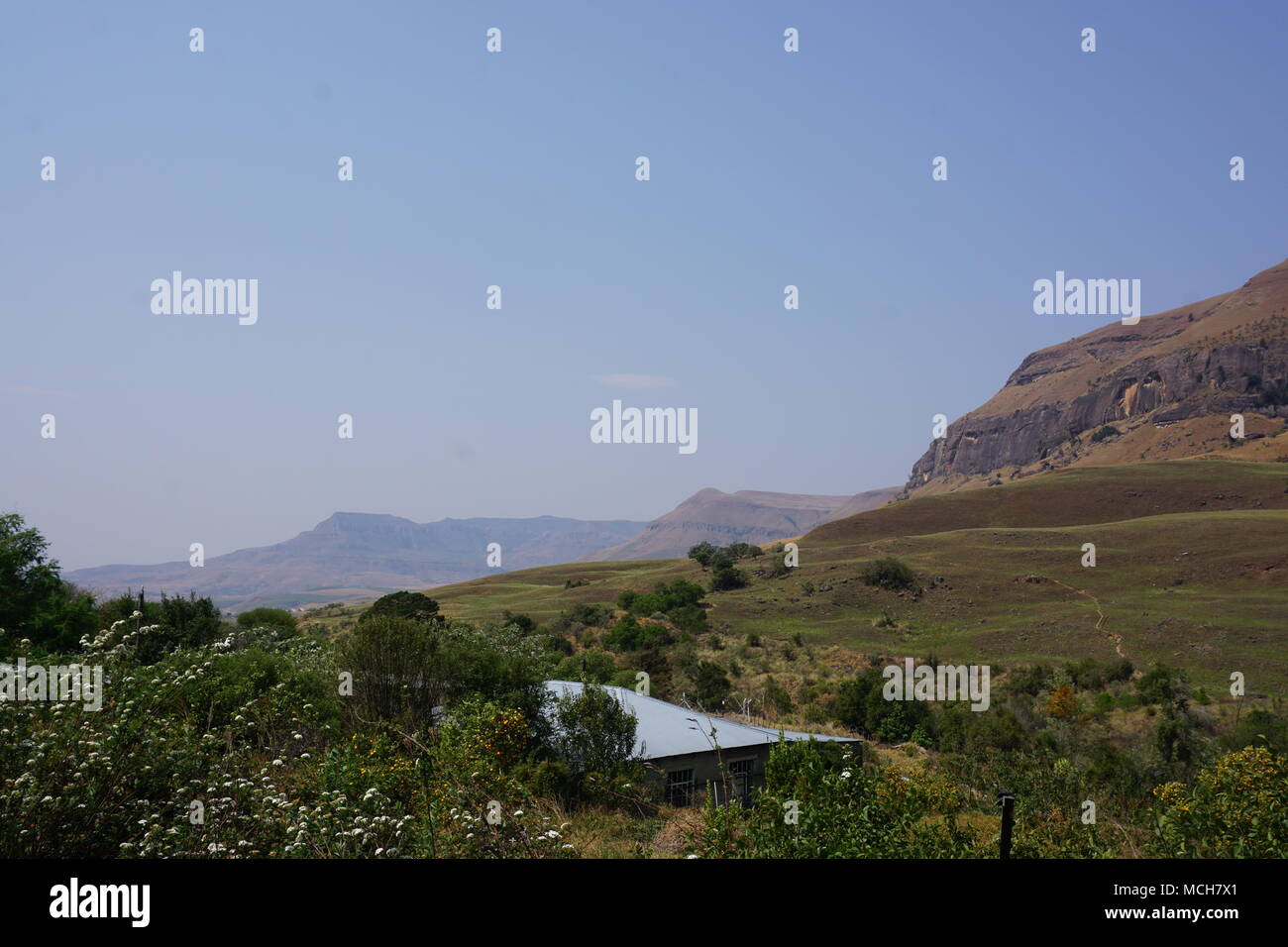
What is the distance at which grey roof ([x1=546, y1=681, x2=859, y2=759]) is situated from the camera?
19406 mm

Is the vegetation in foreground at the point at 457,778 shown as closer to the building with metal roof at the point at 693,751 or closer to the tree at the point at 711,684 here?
the building with metal roof at the point at 693,751

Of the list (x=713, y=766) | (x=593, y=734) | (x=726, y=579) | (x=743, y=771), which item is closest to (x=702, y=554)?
(x=726, y=579)

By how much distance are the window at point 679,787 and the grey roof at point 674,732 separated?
0.48m

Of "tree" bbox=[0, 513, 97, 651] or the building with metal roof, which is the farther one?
"tree" bbox=[0, 513, 97, 651]

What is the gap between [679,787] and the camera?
1894 cm

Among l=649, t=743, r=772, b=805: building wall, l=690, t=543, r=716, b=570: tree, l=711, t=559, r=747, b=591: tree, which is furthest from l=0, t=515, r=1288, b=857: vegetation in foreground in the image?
l=690, t=543, r=716, b=570: tree

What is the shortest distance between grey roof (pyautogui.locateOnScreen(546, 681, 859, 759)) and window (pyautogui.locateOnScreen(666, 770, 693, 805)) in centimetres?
48

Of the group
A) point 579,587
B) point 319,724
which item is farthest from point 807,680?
point 579,587

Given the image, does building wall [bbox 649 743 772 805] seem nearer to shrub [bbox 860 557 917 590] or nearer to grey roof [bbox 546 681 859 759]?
grey roof [bbox 546 681 859 759]

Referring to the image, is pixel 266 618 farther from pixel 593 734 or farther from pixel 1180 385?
pixel 1180 385

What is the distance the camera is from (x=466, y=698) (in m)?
17.1

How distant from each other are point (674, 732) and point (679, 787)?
231cm
